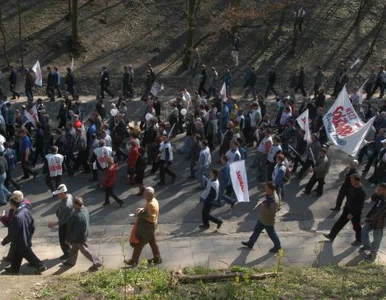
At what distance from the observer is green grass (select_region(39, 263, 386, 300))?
8.73 m

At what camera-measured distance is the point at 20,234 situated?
32.1 feet

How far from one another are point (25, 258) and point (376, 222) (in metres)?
6.56

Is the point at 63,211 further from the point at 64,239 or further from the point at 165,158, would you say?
the point at 165,158

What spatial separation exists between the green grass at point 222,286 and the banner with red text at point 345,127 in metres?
3.99

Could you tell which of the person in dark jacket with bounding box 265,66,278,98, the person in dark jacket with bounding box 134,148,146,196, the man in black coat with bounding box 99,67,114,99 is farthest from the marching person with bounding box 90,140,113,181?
the person in dark jacket with bounding box 265,66,278,98

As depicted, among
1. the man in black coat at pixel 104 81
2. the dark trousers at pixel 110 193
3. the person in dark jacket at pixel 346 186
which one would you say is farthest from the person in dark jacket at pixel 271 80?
the dark trousers at pixel 110 193

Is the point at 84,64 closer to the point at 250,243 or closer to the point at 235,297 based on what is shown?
the point at 250,243

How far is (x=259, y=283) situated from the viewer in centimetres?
929

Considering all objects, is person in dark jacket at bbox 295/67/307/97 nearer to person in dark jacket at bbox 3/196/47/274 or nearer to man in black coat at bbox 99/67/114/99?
man in black coat at bbox 99/67/114/99

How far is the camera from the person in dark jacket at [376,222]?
10.6 metres

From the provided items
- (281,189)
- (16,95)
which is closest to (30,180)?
(281,189)

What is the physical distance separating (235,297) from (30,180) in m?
8.87

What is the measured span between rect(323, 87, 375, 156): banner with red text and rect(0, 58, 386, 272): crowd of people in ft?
1.78

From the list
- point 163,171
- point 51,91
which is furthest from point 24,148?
point 51,91
